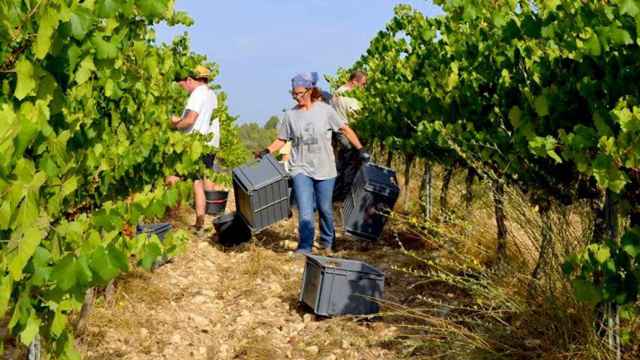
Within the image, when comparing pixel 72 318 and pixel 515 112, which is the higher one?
pixel 515 112

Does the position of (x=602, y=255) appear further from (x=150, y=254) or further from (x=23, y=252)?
(x=23, y=252)

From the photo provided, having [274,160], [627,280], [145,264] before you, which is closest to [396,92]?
[274,160]

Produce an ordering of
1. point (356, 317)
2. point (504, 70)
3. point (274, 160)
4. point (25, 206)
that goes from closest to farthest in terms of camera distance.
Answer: point (25, 206) < point (504, 70) < point (356, 317) < point (274, 160)

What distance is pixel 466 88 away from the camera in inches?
237

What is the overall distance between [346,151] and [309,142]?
3272 millimetres

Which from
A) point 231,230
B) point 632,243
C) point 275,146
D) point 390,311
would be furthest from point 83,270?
point 231,230

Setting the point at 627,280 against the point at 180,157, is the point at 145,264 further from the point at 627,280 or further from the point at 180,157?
the point at 180,157

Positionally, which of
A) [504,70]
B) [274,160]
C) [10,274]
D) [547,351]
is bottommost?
[547,351]

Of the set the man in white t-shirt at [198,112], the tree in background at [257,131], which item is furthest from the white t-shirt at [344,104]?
the tree in background at [257,131]

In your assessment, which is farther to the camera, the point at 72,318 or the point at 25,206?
the point at 72,318

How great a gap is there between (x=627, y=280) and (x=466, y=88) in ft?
10.2

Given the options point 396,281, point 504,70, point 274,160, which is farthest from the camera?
point 274,160

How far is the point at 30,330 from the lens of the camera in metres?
2.51

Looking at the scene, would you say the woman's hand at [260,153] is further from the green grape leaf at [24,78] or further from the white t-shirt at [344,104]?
the green grape leaf at [24,78]
